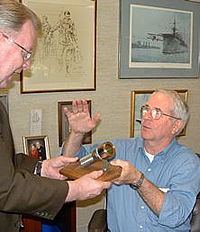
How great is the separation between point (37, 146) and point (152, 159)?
0.83 meters

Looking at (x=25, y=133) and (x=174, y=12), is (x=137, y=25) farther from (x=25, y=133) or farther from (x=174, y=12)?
(x=25, y=133)

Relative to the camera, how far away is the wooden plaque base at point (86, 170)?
1.61 m

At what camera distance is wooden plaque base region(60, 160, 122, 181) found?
63.4 inches

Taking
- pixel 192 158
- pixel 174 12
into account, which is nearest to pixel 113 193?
pixel 192 158

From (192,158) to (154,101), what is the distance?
1.19ft

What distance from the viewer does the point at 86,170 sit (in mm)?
1660

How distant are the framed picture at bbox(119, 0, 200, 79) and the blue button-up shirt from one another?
0.95 m

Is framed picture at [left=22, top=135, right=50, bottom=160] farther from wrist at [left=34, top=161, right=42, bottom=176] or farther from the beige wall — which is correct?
wrist at [left=34, top=161, right=42, bottom=176]

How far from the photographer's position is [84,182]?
148 cm

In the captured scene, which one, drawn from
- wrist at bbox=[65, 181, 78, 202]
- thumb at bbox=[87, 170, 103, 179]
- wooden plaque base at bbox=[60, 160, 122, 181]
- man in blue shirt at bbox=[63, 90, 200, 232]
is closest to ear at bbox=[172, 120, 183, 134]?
→ man in blue shirt at bbox=[63, 90, 200, 232]

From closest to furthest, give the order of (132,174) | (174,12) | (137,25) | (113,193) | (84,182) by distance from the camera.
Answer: (84,182) < (132,174) < (113,193) < (137,25) < (174,12)

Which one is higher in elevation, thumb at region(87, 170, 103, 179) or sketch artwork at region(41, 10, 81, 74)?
sketch artwork at region(41, 10, 81, 74)

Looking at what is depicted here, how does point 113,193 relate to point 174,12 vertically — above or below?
below

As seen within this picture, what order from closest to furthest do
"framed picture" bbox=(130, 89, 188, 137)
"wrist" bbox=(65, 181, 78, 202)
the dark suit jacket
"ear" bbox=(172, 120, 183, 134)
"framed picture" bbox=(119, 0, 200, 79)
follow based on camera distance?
1. the dark suit jacket
2. "wrist" bbox=(65, 181, 78, 202)
3. "ear" bbox=(172, 120, 183, 134)
4. "framed picture" bbox=(119, 0, 200, 79)
5. "framed picture" bbox=(130, 89, 188, 137)
